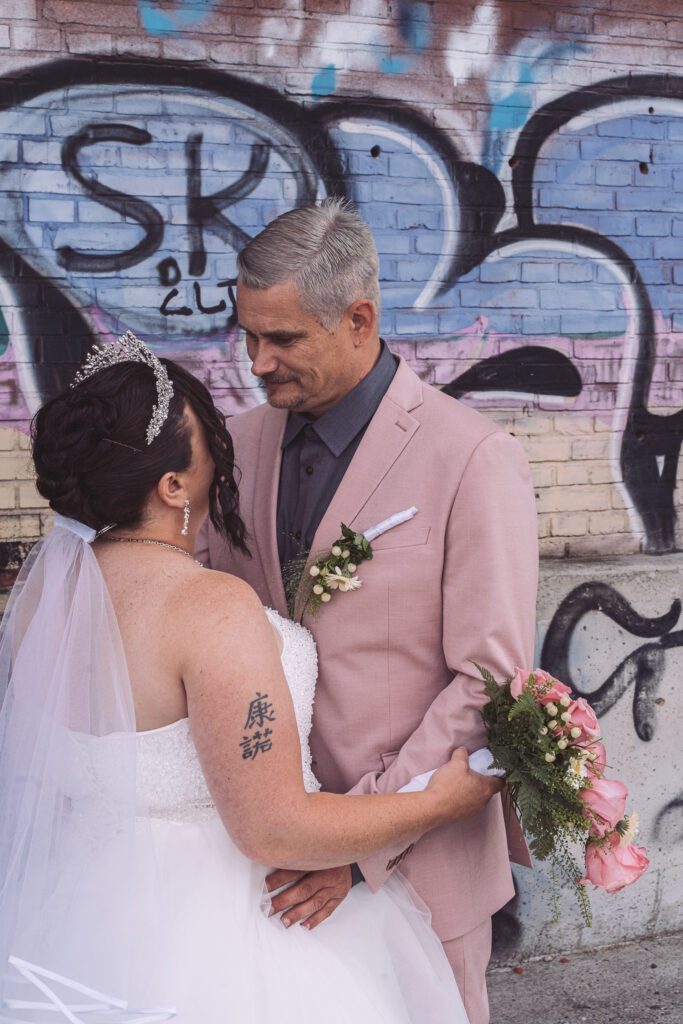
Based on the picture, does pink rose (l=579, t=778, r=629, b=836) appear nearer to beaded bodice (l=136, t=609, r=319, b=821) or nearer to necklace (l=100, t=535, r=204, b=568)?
beaded bodice (l=136, t=609, r=319, b=821)

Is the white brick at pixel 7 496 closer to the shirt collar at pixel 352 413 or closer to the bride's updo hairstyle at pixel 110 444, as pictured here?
the shirt collar at pixel 352 413

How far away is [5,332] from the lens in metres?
4.15

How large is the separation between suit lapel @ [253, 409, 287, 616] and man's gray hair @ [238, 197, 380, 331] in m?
0.40

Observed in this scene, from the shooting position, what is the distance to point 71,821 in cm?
216

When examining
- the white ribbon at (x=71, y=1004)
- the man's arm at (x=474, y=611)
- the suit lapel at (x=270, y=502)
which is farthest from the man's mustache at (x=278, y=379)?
the white ribbon at (x=71, y=1004)

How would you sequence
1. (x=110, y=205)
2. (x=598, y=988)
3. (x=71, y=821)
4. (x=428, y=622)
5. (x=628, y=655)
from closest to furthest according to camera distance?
1. (x=71, y=821)
2. (x=428, y=622)
3. (x=598, y=988)
4. (x=110, y=205)
5. (x=628, y=655)

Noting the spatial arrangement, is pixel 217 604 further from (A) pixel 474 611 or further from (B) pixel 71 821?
(A) pixel 474 611

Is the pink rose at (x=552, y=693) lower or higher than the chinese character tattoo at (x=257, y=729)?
lower

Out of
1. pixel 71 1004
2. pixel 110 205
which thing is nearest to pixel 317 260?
pixel 71 1004

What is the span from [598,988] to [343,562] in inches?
97.3

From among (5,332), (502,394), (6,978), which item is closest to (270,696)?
(6,978)

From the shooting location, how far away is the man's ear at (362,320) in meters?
2.67

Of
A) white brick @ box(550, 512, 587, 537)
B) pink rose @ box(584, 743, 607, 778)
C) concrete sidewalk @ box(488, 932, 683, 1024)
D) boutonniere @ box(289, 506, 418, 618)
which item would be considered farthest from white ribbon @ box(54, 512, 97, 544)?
white brick @ box(550, 512, 587, 537)

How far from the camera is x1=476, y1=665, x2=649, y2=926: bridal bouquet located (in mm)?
2322
